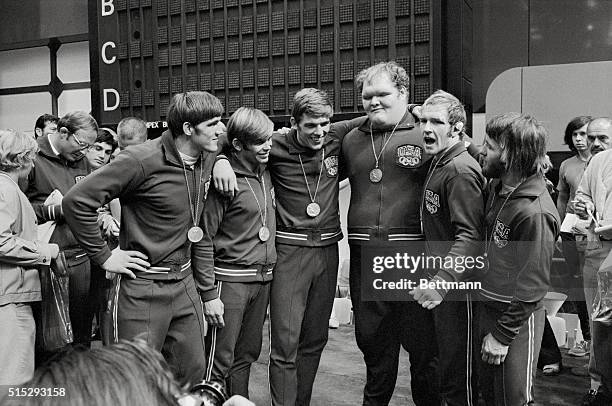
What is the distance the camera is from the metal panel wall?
12.7ft

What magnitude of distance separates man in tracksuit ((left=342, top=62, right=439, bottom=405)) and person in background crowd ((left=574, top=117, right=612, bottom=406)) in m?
0.74

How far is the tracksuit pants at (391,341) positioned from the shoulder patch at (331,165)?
1.07 ft

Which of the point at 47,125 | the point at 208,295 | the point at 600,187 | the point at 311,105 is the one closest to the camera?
the point at 208,295

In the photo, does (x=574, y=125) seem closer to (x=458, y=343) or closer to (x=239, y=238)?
(x=458, y=343)

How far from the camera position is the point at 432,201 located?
93.7 inches

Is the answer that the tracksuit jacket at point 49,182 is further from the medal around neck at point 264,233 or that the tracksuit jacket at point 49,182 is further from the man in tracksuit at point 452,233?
the man in tracksuit at point 452,233

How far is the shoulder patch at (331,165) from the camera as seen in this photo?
103 inches

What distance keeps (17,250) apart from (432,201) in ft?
5.25

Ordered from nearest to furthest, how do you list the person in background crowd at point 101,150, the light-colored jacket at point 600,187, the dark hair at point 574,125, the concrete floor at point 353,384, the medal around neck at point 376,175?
the medal around neck at point 376,175
the light-colored jacket at point 600,187
the concrete floor at point 353,384
the person in background crowd at point 101,150
the dark hair at point 574,125

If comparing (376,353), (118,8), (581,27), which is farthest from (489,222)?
(118,8)

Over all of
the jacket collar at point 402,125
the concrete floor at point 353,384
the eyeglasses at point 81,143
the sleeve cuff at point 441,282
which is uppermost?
the jacket collar at point 402,125

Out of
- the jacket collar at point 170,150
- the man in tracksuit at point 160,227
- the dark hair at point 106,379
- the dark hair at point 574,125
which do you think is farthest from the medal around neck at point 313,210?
the dark hair at point 574,125

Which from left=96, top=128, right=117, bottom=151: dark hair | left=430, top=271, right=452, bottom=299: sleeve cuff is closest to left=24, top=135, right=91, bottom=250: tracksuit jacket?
left=96, top=128, right=117, bottom=151: dark hair

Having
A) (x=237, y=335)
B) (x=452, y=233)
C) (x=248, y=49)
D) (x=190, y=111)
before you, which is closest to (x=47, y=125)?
(x=248, y=49)
